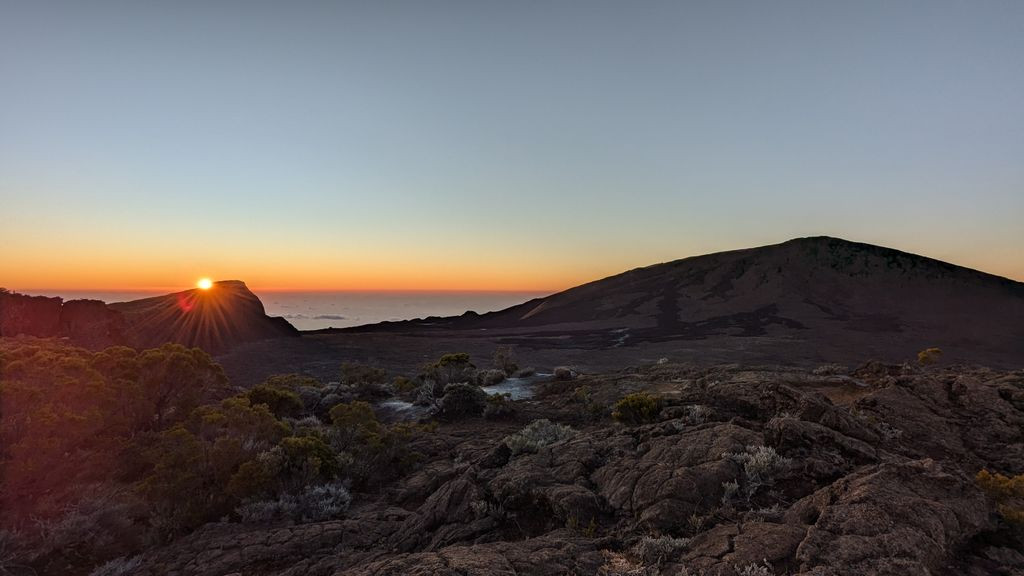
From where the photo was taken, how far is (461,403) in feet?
69.3

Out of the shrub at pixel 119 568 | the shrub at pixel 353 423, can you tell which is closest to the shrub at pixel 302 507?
the shrub at pixel 119 568

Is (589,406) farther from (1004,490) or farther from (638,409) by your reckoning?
(1004,490)

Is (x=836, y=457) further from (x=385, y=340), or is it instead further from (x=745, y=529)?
(x=385, y=340)

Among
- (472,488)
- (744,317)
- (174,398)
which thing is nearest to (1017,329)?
(744,317)

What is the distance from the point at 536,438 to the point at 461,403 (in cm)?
1115

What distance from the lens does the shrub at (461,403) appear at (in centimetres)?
2094

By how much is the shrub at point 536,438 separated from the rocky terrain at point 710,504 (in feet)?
0.17

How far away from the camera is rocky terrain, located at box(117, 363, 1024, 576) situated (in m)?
5.23

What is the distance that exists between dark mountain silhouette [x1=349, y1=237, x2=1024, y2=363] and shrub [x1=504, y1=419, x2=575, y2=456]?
52603 mm

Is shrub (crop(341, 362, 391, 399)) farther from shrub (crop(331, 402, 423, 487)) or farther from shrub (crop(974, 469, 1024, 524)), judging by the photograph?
shrub (crop(974, 469, 1024, 524))

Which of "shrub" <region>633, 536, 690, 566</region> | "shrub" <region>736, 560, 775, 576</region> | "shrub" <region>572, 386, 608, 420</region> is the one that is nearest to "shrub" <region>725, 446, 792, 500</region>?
"shrub" <region>633, 536, 690, 566</region>

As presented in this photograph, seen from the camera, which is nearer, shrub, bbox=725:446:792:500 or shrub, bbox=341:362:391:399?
shrub, bbox=725:446:792:500

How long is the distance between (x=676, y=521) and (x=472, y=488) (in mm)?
3686

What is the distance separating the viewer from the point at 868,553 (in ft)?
15.6
